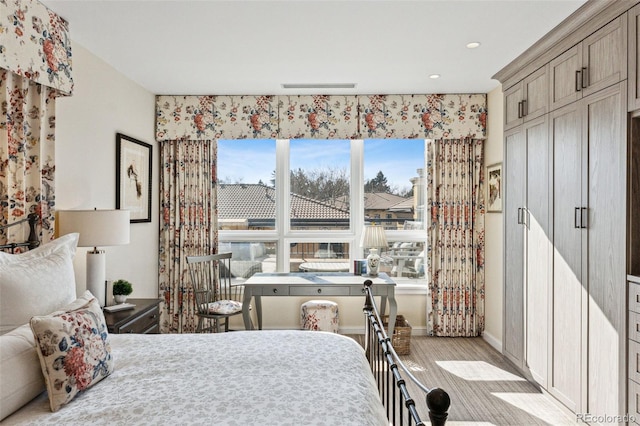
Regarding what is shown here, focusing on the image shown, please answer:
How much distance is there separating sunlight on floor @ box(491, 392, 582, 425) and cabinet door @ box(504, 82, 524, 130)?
220 centimetres

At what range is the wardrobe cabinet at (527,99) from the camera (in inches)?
119

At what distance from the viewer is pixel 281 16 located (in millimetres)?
2611

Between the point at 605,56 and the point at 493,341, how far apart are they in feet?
9.62

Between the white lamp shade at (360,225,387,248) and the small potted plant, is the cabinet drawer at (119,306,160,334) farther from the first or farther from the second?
the white lamp shade at (360,225,387,248)

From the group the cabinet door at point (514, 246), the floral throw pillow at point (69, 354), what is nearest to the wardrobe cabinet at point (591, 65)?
the cabinet door at point (514, 246)

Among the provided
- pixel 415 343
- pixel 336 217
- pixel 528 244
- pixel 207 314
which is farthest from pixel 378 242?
pixel 207 314

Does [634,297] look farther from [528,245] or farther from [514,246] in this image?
[514,246]

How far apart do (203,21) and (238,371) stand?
2243 millimetres

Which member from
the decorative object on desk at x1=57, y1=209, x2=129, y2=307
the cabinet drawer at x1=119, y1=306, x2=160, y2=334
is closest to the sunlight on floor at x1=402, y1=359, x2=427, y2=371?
the cabinet drawer at x1=119, y1=306, x2=160, y2=334

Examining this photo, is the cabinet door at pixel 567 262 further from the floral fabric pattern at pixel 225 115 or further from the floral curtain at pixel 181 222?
the floral curtain at pixel 181 222

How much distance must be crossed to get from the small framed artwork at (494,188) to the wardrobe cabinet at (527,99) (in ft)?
2.06

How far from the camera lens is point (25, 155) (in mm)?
2445

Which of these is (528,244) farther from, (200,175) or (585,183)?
(200,175)

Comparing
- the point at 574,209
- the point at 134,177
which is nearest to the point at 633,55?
the point at 574,209
